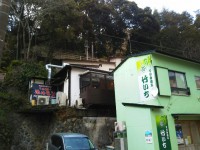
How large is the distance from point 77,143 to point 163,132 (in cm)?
555

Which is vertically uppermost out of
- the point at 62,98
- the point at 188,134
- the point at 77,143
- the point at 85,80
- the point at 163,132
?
the point at 85,80

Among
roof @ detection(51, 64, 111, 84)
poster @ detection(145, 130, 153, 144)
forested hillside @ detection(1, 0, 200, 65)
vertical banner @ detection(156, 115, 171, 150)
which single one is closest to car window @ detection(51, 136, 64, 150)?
poster @ detection(145, 130, 153, 144)

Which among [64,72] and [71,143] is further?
[64,72]

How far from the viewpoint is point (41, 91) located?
22688 millimetres

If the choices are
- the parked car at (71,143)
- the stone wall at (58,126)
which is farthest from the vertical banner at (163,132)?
the parked car at (71,143)

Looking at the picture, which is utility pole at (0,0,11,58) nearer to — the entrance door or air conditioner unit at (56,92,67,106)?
the entrance door

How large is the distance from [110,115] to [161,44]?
76.9 feet

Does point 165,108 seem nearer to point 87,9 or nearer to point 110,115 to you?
point 110,115

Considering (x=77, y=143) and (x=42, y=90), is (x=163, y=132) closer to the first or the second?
(x=77, y=143)

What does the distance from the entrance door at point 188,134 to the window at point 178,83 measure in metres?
2.04

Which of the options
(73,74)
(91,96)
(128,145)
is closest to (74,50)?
(73,74)

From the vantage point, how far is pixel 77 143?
10.8 metres

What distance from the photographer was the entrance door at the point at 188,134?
15195mm

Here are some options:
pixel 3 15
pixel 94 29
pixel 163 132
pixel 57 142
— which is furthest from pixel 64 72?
pixel 94 29
